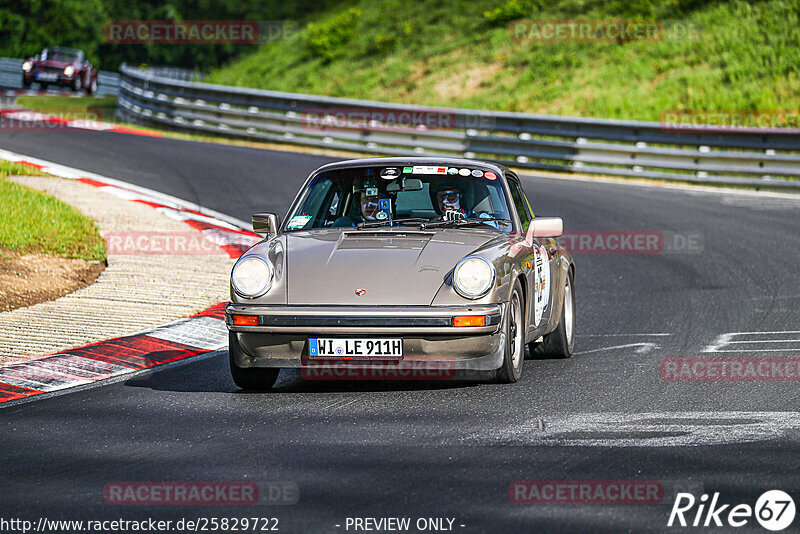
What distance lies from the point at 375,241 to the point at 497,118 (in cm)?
1614

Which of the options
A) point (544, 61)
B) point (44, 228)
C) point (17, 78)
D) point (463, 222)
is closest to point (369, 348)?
point (463, 222)

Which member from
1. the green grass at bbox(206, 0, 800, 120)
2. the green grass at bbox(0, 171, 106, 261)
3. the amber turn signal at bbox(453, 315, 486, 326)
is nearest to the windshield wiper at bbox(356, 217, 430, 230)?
the amber turn signal at bbox(453, 315, 486, 326)

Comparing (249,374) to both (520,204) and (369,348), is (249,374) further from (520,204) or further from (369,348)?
(520,204)

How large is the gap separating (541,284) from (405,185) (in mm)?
1125

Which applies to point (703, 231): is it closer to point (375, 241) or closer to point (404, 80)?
point (375, 241)

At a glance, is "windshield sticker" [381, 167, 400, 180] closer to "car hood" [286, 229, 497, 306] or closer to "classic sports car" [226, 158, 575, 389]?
"classic sports car" [226, 158, 575, 389]

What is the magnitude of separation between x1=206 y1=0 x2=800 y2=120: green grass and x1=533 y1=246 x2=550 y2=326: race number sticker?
1892 centimetres

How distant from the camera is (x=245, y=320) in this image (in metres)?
6.88

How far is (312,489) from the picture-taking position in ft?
15.8

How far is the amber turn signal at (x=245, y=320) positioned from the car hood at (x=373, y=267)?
235 mm

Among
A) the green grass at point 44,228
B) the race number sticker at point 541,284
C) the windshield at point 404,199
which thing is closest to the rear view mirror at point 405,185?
the windshield at point 404,199

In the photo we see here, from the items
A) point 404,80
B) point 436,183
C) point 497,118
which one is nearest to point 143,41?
point 404,80

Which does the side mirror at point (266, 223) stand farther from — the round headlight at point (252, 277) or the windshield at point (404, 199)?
the round headlight at point (252, 277)

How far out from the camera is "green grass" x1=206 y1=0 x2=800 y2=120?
2772 centimetres
